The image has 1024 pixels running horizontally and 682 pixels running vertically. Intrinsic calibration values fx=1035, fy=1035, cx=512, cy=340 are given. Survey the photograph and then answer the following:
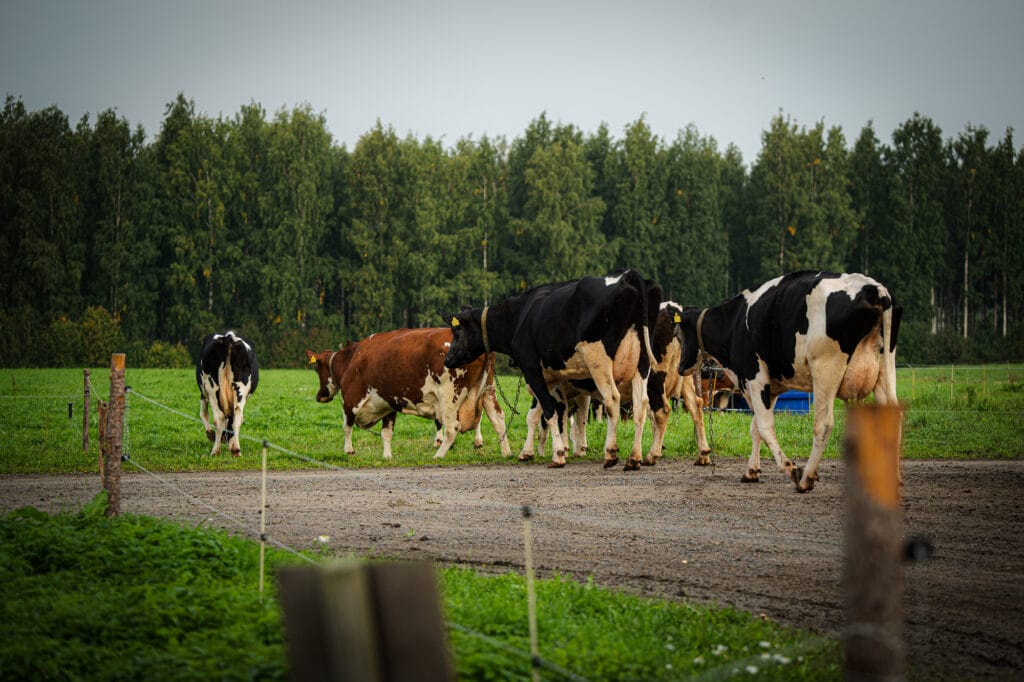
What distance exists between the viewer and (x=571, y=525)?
428 inches

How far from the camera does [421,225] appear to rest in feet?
205

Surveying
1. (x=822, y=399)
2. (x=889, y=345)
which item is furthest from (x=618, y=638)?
(x=889, y=345)

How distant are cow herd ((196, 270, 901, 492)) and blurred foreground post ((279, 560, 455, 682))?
978 centimetres

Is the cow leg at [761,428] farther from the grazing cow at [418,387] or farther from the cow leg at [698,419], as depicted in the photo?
the grazing cow at [418,387]

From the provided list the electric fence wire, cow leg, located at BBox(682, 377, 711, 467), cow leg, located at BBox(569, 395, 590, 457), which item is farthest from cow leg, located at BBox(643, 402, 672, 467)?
the electric fence wire

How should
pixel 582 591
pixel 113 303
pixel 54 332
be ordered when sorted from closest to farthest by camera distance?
pixel 582 591, pixel 54 332, pixel 113 303

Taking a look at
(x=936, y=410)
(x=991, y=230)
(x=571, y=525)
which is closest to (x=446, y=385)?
(x=571, y=525)

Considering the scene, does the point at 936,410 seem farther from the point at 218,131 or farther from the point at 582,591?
the point at 218,131

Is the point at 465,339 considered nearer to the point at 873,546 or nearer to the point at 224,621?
the point at 224,621

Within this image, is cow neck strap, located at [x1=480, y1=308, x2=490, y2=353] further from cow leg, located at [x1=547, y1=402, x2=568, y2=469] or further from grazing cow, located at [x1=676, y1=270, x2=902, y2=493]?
grazing cow, located at [x1=676, y1=270, x2=902, y2=493]

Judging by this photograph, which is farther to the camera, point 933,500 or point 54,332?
point 54,332

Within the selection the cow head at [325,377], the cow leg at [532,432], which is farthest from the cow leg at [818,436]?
the cow head at [325,377]

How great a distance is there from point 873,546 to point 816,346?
9.72 metres

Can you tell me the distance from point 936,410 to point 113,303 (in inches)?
1890
